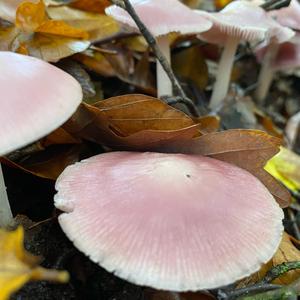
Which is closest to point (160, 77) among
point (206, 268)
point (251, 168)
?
point (251, 168)

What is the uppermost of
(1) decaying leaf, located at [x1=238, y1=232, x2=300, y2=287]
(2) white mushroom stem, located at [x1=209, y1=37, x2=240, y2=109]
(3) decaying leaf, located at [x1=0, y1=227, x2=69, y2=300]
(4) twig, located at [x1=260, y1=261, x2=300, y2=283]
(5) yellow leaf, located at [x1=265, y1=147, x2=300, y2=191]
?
(3) decaying leaf, located at [x1=0, y1=227, x2=69, y2=300]

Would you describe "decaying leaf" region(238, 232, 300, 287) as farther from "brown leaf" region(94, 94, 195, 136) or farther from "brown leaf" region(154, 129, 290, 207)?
"brown leaf" region(94, 94, 195, 136)

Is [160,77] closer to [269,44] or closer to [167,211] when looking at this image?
[269,44]

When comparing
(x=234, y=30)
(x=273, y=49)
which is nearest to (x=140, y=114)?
(x=234, y=30)

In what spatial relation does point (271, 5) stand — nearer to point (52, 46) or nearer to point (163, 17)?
point (163, 17)

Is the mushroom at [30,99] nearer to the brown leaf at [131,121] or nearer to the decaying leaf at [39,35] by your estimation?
the brown leaf at [131,121]

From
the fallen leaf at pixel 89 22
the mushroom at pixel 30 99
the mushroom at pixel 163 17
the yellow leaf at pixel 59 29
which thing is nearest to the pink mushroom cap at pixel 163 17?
the mushroom at pixel 163 17

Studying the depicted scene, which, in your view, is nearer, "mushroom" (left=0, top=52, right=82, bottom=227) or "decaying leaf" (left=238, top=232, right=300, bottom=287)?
"mushroom" (left=0, top=52, right=82, bottom=227)

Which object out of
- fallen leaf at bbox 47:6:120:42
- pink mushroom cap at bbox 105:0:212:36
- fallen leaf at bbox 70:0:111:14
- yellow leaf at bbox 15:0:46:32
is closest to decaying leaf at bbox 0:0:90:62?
yellow leaf at bbox 15:0:46:32
